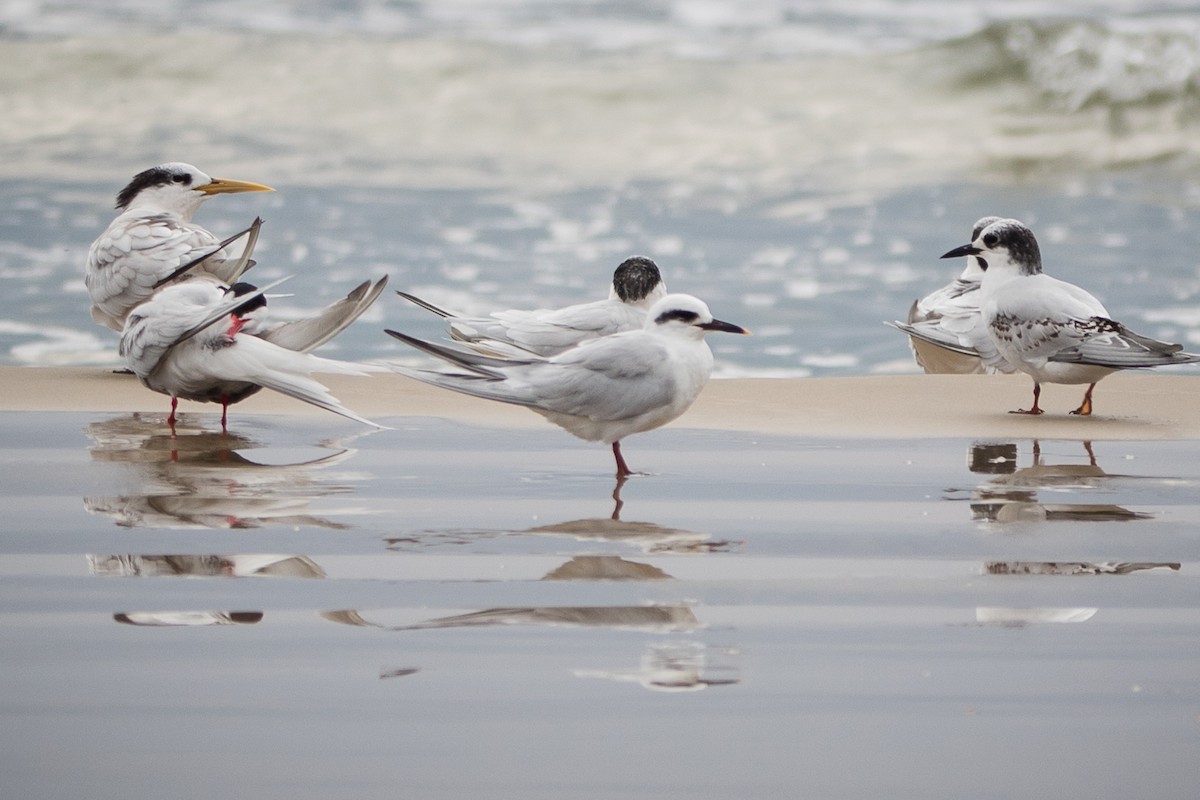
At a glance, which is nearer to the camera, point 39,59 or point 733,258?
point 733,258

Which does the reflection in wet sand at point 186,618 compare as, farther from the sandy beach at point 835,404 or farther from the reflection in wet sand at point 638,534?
the sandy beach at point 835,404

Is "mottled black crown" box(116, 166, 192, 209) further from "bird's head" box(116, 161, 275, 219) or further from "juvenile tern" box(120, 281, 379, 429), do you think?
"juvenile tern" box(120, 281, 379, 429)

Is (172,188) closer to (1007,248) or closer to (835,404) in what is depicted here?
(835,404)

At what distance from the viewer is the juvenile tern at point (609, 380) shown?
554 cm

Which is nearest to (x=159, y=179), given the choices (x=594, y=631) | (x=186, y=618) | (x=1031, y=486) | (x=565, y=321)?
(x=565, y=321)

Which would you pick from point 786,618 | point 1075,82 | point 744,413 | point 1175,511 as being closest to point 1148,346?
point 744,413

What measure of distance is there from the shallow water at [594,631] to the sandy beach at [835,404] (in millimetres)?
1066

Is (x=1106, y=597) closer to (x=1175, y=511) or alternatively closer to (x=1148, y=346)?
(x=1175, y=511)

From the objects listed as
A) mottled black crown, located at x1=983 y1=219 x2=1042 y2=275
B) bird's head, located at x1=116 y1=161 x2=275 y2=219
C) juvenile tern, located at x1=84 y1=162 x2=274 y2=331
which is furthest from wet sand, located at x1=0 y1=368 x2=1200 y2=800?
bird's head, located at x1=116 y1=161 x2=275 y2=219

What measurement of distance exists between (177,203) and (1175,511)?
216 inches

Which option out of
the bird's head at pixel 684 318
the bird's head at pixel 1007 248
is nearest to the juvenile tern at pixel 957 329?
the bird's head at pixel 1007 248

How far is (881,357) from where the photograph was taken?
12344 millimetres

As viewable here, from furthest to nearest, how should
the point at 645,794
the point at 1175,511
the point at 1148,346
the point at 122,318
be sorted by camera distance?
the point at 122,318 < the point at 1148,346 < the point at 1175,511 < the point at 645,794

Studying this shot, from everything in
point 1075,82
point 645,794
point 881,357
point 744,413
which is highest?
point 1075,82
